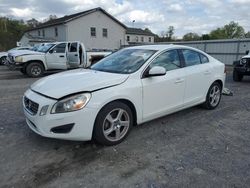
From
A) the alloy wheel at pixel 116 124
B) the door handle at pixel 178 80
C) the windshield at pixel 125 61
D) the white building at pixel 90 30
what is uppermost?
the white building at pixel 90 30

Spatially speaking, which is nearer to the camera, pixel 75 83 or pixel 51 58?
pixel 75 83

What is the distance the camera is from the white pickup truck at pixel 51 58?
1159cm

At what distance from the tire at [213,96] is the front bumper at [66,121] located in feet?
10.5

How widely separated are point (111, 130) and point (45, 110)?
3.47 feet

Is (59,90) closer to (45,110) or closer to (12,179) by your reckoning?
(45,110)

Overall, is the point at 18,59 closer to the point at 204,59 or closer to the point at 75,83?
the point at 75,83

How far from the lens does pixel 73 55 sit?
12.5 m

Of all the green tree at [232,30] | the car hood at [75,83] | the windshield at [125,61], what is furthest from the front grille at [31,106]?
the green tree at [232,30]

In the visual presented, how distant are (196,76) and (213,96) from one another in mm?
1066

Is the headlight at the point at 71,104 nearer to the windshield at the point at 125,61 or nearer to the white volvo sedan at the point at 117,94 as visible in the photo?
the white volvo sedan at the point at 117,94

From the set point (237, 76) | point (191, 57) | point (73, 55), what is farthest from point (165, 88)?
point (73, 55)

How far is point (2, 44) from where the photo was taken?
4112 cm

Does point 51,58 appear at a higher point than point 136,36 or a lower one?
lower

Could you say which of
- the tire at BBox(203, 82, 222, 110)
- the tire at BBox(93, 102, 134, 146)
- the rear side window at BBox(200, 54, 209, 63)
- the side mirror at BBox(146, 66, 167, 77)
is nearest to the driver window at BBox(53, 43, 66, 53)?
the rear side window at BBox(200, 54, 209, 63)
